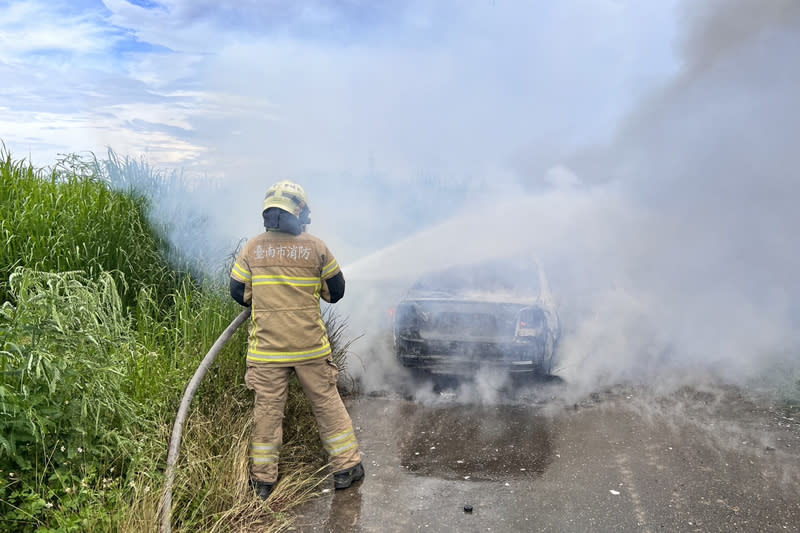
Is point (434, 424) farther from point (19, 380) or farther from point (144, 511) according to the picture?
point (19, 380)

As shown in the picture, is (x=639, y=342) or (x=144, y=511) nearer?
(x=144, y=511)

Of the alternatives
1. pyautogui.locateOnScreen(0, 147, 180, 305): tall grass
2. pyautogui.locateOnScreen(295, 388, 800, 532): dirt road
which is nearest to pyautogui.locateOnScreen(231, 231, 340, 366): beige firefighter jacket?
pyautogui.locateOnScreen(295, 388, 800, 532): dirt road

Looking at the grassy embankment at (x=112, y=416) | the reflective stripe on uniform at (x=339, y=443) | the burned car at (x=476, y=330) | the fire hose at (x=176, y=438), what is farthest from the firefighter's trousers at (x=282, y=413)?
the burned car at (x=476, y=330)

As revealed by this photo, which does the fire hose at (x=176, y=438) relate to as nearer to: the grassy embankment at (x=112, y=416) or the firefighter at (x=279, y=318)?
the grassy embankment at (x=112, y=416)

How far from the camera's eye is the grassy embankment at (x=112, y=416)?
9.76 feet

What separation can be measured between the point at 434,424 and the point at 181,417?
227cm

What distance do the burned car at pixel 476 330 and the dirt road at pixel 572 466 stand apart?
0.39 m

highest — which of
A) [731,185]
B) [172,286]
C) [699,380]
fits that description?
[731,185]

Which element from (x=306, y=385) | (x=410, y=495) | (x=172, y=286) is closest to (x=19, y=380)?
(x=306, y=385)

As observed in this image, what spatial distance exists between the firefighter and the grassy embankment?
0.17 metres

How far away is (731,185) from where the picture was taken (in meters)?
9.38

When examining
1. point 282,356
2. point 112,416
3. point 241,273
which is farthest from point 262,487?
point 241,273

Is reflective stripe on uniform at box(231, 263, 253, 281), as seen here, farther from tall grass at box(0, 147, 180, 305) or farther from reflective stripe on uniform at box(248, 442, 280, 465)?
tall grass at box(0, 147, 180, 305)

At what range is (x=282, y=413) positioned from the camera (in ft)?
13.0
